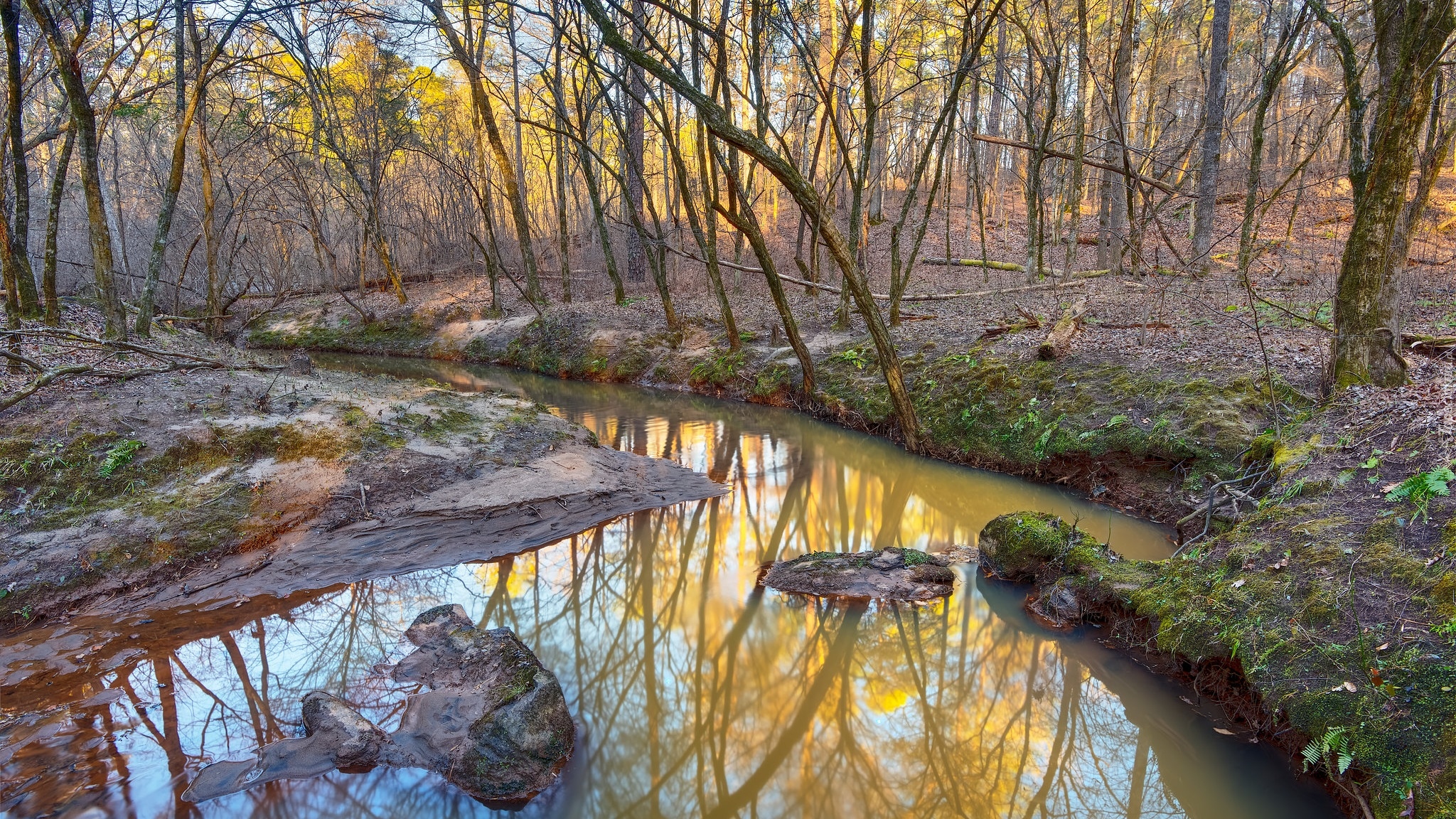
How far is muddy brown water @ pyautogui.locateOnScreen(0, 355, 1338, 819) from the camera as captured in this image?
354 cm

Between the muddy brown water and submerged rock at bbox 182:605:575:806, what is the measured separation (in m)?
0.10

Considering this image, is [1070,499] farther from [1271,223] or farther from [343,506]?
[1271,223]

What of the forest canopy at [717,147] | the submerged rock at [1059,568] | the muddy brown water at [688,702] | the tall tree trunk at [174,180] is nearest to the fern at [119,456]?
the muddy brown water at [688,702]

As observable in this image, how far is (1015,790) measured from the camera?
145 inches

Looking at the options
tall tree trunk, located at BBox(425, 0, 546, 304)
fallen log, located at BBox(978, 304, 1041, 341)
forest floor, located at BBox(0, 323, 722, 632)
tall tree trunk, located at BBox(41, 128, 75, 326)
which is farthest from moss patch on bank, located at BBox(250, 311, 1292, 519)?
tall tree trunk, located at BBox(41, 128, 75, 326)

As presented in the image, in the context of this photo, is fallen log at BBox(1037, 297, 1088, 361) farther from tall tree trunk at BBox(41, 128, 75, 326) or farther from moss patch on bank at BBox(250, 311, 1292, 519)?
tall tree trunk at BBox(41, 128, 75, 326)

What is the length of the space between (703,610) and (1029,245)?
1136 centimetres

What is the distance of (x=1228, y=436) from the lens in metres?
6.65

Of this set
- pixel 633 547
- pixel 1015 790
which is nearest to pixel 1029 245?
pixel 633 547

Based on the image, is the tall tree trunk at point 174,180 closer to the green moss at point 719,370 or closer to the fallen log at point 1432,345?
the green moss at point 719,370

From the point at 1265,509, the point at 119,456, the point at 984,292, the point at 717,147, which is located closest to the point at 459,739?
the point at 119,456

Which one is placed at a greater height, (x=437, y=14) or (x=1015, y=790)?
(x=437, y=14)

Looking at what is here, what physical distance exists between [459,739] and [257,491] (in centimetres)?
389

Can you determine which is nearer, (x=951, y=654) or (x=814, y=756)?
(x=814, y=756)
